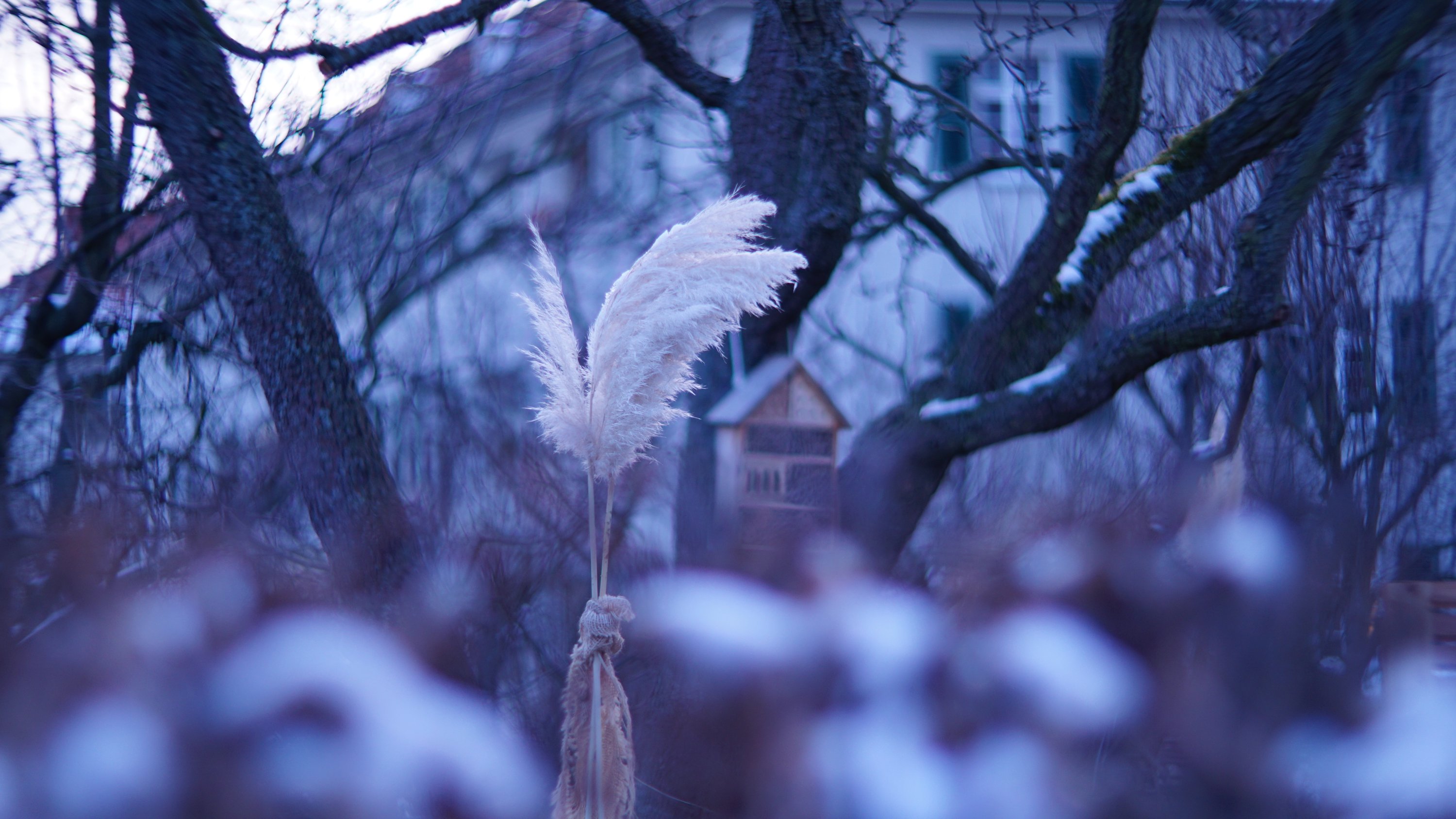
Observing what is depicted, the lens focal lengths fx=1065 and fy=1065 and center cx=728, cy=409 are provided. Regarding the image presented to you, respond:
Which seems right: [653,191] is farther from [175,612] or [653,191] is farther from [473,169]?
[175,612]

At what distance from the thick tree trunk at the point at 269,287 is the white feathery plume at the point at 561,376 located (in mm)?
1092

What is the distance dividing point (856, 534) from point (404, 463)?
312 centimetres

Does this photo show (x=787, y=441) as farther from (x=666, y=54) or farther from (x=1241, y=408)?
(x=1241, y=408)

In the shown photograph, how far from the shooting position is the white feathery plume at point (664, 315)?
3074 mm

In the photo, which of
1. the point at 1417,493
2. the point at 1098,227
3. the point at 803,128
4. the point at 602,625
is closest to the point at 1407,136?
the point at 1417,493

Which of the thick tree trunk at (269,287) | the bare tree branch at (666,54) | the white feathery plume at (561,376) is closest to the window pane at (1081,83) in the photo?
the bare tree branch at (666,54)

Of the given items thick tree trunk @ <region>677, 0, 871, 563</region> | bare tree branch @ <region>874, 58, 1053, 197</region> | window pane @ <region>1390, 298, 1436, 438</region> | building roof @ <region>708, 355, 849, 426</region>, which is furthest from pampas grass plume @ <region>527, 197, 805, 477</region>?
window pane @ <region>1390, 298, 1436, 438</region>

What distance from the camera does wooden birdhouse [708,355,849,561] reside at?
185 inches

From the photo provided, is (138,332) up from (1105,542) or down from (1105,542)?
up

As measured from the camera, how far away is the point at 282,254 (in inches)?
153

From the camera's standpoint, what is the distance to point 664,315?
306cm

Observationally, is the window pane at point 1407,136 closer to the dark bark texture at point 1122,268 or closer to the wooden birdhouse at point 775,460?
the dark bark texture at point 1122,268

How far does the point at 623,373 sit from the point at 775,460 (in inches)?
70.0

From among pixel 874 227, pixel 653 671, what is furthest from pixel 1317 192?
pixel 653 671
